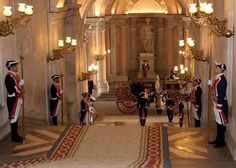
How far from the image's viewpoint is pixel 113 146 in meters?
11.6

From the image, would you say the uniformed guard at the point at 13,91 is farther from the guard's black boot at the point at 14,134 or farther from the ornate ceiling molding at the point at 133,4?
the ornate ceiling molding at the point at 133,4

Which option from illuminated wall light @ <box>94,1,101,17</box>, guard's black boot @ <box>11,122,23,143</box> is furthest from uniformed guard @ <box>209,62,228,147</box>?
illuminated wall light @ <box>94,1,101,17</box>

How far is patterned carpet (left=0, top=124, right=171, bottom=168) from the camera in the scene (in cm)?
998

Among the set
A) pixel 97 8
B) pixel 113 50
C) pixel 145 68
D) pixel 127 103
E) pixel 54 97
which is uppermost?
pixel 97 8

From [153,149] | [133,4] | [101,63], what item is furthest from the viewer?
[133,4]

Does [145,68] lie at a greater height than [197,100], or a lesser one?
greater

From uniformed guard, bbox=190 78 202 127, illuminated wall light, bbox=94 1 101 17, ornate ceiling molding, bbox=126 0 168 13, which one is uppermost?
ornate ceiling molding, bbox=126 0 168 13

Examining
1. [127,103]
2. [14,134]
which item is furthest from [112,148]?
[127,103]

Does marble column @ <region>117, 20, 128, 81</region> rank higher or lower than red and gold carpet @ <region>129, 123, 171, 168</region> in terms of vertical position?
higher

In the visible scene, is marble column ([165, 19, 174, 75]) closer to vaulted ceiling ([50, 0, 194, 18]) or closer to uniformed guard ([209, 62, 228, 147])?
vaulted ceiling ([50, 0, 194, 18])

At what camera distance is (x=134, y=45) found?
3516cm

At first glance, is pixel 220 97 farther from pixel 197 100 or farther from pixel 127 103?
pixel 127 103

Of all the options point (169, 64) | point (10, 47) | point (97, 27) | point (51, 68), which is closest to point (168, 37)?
point (169, 64)

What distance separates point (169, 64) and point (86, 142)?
23592 millimetres
